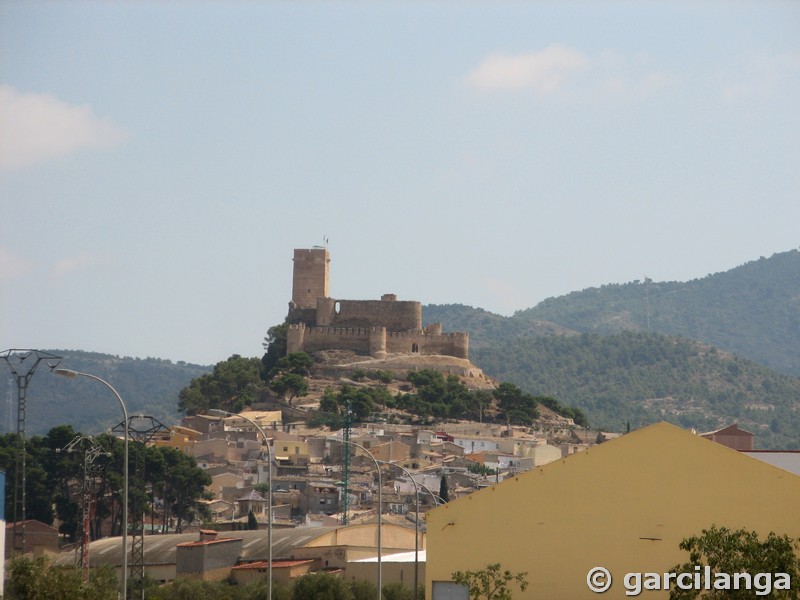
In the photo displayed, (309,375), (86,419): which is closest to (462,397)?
(309,375)

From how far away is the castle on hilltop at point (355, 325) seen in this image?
102625 millimetres

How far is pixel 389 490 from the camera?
246 ft

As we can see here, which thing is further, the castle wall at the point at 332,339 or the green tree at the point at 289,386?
the castle wall at the point at 332,339

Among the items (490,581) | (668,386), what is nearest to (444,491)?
(490,581)

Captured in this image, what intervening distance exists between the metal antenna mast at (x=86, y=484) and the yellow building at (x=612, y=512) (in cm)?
993

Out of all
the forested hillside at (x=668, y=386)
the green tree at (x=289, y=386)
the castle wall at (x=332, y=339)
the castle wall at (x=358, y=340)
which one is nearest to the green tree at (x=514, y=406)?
the castle wall at (x=358, y=340)

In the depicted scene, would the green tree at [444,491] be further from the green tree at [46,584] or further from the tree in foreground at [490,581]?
the tree in foreground at [490,581]

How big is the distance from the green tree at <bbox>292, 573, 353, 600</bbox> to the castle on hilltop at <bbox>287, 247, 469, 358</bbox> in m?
64.3

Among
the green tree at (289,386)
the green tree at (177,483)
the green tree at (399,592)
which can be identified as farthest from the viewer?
the green tree at (289,386)

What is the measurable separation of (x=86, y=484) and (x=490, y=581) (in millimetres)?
28201

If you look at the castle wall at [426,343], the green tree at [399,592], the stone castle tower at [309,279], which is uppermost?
the stone castle tower at [309,279]

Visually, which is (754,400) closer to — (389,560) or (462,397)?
(462,397)

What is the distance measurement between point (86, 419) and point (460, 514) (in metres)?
126

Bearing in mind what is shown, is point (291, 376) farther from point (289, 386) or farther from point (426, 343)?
point (426, 343)
